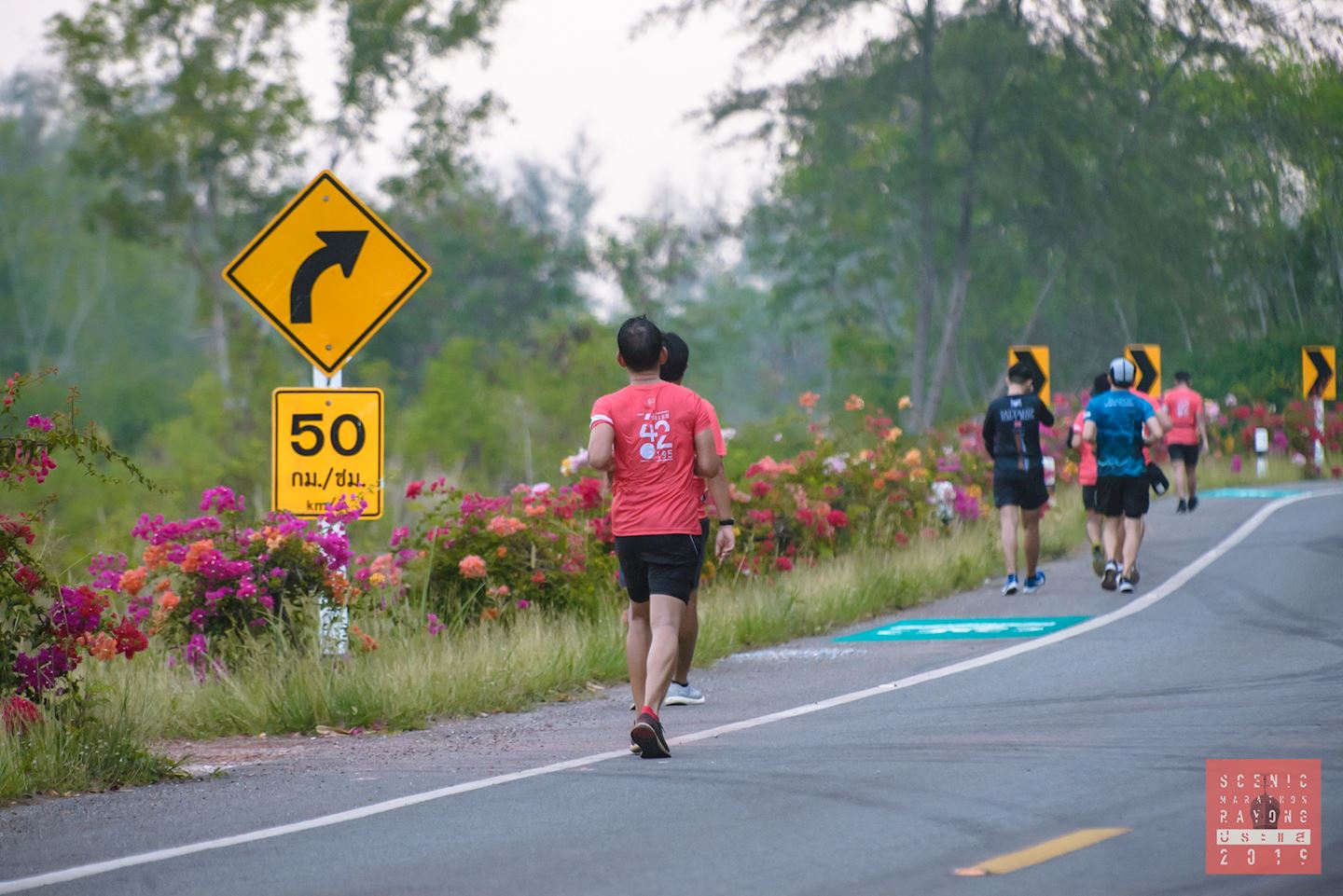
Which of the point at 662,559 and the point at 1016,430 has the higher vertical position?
the point at 1016,430

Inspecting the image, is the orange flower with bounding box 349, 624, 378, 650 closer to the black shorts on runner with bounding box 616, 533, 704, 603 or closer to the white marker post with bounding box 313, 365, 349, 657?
the white marker post with bounding box 313, 365, 349, 657

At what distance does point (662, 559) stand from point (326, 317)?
3555 mm

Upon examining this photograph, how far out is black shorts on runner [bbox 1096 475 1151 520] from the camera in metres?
15.8

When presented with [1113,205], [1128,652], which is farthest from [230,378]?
[1128,652]

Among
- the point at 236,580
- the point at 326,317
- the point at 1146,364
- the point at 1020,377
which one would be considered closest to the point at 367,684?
the point at 236,580

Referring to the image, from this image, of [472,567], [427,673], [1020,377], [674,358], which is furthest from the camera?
[1020,377]

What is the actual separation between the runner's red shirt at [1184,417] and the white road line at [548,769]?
8601 mm

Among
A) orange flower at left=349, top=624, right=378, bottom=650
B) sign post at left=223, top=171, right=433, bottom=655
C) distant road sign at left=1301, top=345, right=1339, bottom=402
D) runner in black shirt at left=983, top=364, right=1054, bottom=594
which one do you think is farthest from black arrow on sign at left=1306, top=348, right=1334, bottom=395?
orange flower at left=349, top=624, right=378, bottom=650

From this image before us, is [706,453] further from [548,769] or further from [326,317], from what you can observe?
[326,317]

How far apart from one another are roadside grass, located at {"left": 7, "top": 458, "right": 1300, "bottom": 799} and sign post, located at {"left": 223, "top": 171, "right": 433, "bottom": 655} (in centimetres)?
65

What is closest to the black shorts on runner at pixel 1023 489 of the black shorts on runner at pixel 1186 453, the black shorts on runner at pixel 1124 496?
the black shorts on runner at pixel 1124 496

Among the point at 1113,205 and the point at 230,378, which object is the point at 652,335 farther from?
the point at 1113,205

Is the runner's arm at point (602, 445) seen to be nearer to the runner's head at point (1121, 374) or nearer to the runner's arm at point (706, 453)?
the runner's arm at point (706, 453)

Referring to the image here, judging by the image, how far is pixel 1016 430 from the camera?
15836 millimetres
